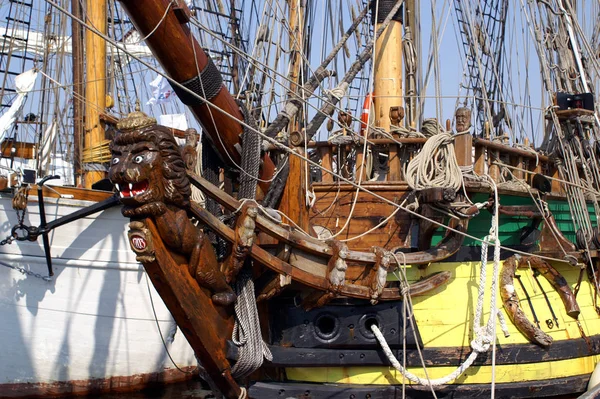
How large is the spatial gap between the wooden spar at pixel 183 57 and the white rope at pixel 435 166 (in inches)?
57.5

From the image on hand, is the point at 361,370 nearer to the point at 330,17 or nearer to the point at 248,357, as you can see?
the point at 248,357

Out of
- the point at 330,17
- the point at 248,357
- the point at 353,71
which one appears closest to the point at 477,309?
the point at 248,357

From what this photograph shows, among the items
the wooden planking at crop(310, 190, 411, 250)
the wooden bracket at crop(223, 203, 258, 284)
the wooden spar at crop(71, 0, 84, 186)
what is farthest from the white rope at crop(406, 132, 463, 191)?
the wooden spar at crop(71, 0, 84, 186)

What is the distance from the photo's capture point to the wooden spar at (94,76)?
35.1 ft

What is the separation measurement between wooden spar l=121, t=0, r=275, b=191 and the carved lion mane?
50cm

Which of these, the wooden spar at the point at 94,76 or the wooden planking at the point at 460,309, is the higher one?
the wooden spar at the point at 94,76

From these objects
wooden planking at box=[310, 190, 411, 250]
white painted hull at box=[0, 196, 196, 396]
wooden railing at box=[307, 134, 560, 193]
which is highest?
wooden railing at box=[307, 134, 560, 193]

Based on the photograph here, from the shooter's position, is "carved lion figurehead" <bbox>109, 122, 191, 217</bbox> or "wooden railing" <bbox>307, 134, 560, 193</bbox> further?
"wooden railing" <bbox>307, 134, 560, 193</bbox>

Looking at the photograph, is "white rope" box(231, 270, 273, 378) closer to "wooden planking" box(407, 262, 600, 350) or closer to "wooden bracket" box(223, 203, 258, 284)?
"wooden bracket" box(223, 203, 258, 284)

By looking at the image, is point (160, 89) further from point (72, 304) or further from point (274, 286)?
point (274, 286)

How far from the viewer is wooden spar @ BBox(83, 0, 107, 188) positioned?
35.1 feet

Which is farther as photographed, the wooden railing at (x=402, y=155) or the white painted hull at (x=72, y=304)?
the white painted hull at (x=72, y=304)

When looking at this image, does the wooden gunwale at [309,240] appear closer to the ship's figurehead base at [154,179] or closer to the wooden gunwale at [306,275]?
the wooden gunwale at [306,275]

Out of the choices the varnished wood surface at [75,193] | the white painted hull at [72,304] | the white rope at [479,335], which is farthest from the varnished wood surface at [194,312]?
the white painted hull at [72,304]
